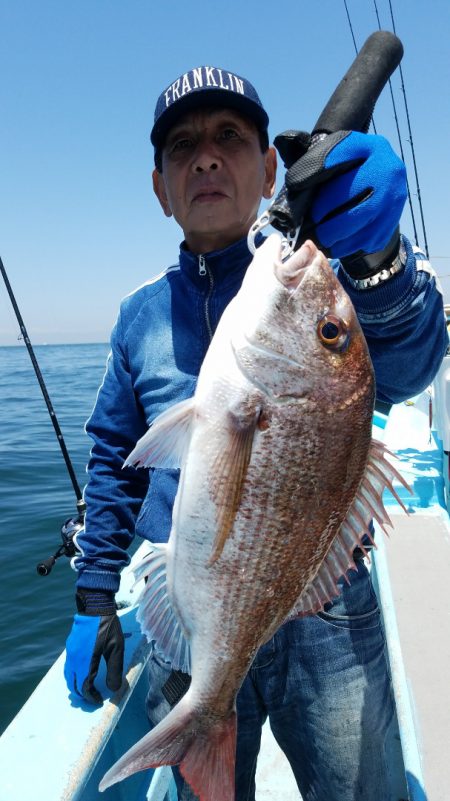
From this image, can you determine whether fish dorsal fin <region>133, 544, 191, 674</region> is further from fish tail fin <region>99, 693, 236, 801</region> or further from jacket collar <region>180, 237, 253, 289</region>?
jacket collar <region>180, 237, 253, 289</region>

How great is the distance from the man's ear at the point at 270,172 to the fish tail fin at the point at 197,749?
6.19 feet

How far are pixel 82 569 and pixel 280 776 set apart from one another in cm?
205

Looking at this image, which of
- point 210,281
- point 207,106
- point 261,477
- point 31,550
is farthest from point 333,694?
point 31,550

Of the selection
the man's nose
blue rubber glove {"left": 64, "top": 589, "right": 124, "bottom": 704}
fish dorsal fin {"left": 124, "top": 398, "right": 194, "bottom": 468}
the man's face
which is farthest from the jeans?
the man's nose

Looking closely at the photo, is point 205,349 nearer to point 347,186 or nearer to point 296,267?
point 296,267

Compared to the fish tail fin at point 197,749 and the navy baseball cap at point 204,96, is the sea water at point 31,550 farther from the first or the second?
the navy baseball cap at point 204,96

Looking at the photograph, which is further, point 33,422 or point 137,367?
point 33,422

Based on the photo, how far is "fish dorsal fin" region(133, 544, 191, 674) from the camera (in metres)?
1.61

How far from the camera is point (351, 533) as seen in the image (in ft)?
4.96

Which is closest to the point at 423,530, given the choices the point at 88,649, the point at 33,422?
the point at 88,649

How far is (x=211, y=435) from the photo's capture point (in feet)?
4.77

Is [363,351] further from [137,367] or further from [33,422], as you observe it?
[33,422]

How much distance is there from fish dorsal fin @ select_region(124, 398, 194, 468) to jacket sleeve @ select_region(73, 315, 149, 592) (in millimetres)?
734

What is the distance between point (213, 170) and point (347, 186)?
2.00 feet
